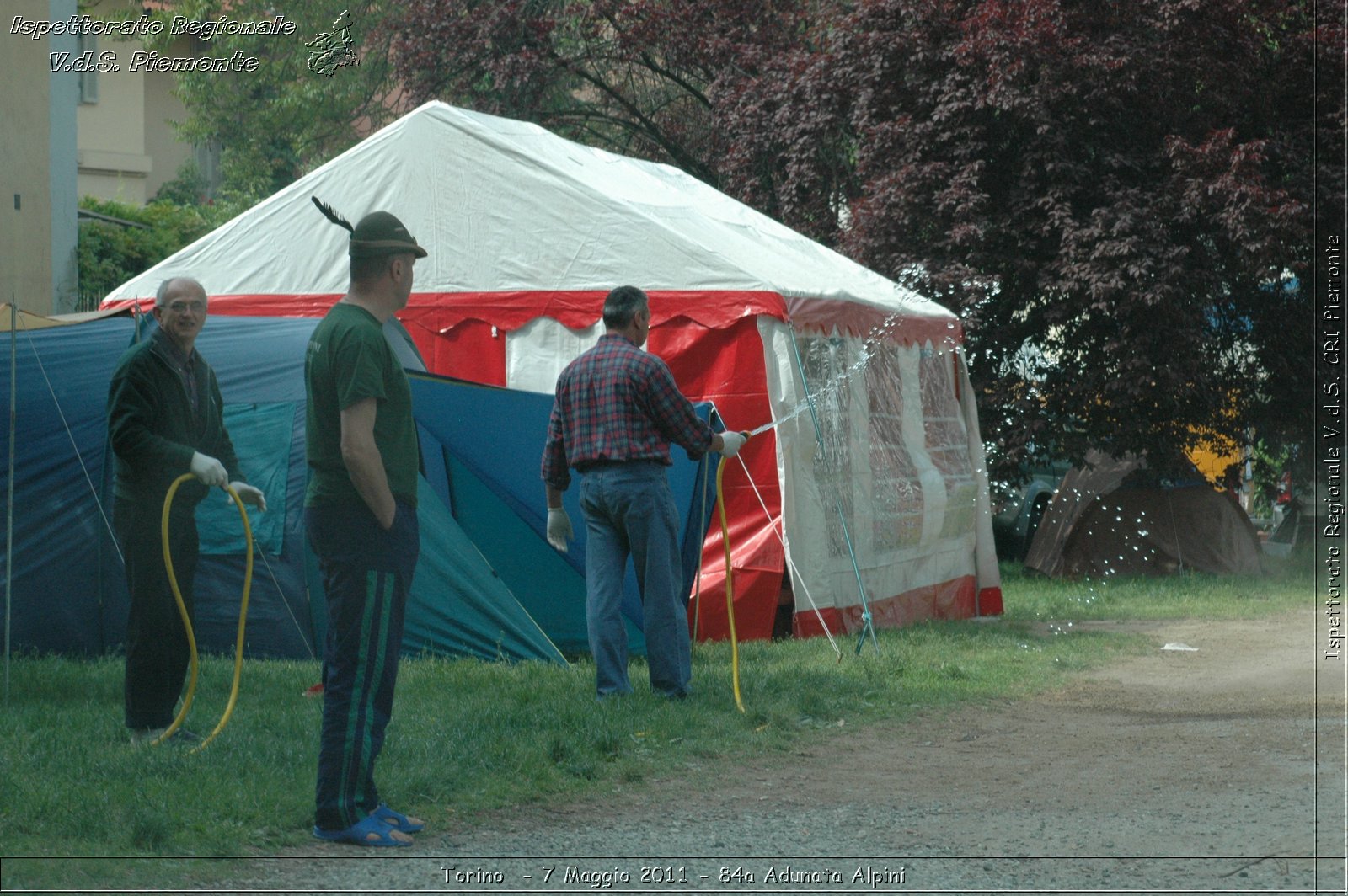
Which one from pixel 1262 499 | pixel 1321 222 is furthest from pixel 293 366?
pixel 1262 499

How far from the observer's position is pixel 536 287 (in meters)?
9.95

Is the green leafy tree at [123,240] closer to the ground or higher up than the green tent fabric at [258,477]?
higher up

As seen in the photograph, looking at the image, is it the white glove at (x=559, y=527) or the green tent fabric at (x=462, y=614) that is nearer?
the white glove at (x=559, y=527)

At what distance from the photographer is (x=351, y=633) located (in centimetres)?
441


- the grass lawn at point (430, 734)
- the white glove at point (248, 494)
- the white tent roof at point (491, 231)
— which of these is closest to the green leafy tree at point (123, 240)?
the white tent roof at point (491, 231)

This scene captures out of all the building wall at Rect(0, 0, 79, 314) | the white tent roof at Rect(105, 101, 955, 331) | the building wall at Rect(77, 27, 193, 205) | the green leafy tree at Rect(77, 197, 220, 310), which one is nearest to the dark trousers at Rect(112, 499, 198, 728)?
the white tent roof at Rect(105, 101, 955, 331)

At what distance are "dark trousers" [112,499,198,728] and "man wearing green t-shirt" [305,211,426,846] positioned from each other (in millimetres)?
1576

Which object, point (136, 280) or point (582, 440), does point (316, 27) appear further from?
point (582, 440)

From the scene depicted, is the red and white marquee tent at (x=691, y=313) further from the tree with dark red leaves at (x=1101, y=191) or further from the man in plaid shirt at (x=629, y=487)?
the tree with dark red leaves at (x=1101, y=191)

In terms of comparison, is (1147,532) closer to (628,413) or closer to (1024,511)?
(1024,511)

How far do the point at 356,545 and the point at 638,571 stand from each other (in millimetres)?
2546

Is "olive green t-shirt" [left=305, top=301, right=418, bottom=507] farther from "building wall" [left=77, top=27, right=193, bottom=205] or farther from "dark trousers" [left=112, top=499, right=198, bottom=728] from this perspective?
"building wall" [left=77, top=27, right=193, bottom=205]

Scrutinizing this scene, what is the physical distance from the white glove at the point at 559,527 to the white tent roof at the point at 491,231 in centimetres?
267

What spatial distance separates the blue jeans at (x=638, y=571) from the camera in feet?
22.1
